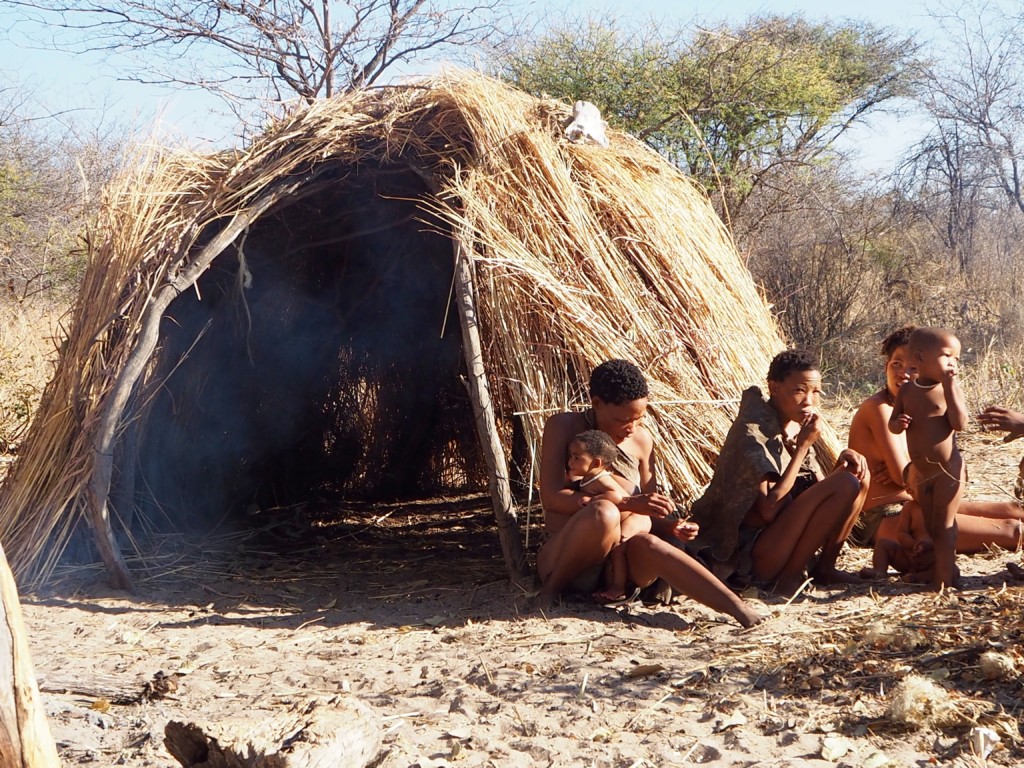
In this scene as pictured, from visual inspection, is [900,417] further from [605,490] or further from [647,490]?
A: [605,490]

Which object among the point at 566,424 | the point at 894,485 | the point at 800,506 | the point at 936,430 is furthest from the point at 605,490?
the point at 894,485

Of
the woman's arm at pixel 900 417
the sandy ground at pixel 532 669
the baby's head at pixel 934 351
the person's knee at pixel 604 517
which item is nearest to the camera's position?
the sandy ground at pixel 532 669

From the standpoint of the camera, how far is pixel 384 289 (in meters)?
6.03

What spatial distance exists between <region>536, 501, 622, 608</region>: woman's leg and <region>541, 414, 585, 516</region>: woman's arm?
0.08m

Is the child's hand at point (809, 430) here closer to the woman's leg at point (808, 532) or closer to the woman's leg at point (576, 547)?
the woman's leg at point (808, 532)

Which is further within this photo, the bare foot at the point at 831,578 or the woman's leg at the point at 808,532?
the bare foot at the point at 831,578

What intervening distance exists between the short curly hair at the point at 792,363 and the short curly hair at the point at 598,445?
2.46 feet

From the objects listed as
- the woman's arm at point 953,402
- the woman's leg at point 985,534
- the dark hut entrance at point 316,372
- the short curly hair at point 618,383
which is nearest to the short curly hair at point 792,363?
the woman's arm at point 953,402

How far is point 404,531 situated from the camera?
5875 mm

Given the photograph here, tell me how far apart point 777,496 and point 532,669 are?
3.99ft

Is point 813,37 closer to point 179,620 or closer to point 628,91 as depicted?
point 628,91

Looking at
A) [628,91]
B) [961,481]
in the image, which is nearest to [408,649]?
[961,481]

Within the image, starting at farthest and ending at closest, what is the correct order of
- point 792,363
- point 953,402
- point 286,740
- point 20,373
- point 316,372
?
point 20,373 → point 316,372 → point 792,363 → point 953,402 → point 286,740

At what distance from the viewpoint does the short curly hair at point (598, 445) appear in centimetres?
371
